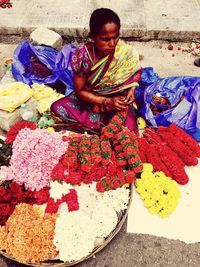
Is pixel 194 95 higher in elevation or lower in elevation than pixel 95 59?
lower

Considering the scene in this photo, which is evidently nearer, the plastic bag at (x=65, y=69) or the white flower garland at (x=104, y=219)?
the white flower garland at (x=104, y=219)

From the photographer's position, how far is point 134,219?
9.30ft

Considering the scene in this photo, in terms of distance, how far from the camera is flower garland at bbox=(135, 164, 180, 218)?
9.12ft

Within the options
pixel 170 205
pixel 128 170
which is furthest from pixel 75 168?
pixel 170 205

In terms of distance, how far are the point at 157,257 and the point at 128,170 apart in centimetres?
79

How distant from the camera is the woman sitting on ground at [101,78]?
2566mm

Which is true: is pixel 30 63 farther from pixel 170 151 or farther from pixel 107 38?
pixel 170 151

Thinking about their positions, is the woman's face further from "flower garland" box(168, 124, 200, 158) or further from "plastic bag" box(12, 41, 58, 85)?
"plastic bag" box(12, 41, 58, 85)

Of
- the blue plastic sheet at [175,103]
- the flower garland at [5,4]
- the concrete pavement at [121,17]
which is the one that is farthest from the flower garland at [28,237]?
the flower garland at [5,4]

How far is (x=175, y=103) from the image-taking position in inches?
132

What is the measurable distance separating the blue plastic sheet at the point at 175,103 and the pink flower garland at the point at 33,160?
111 centimetres

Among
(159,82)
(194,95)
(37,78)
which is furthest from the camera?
(37,78)

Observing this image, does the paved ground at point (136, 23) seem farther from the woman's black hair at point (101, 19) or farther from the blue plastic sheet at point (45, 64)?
the woman's black hair at point (101, 19)

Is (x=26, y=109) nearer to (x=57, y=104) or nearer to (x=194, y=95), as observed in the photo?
(x=57, y=104)
